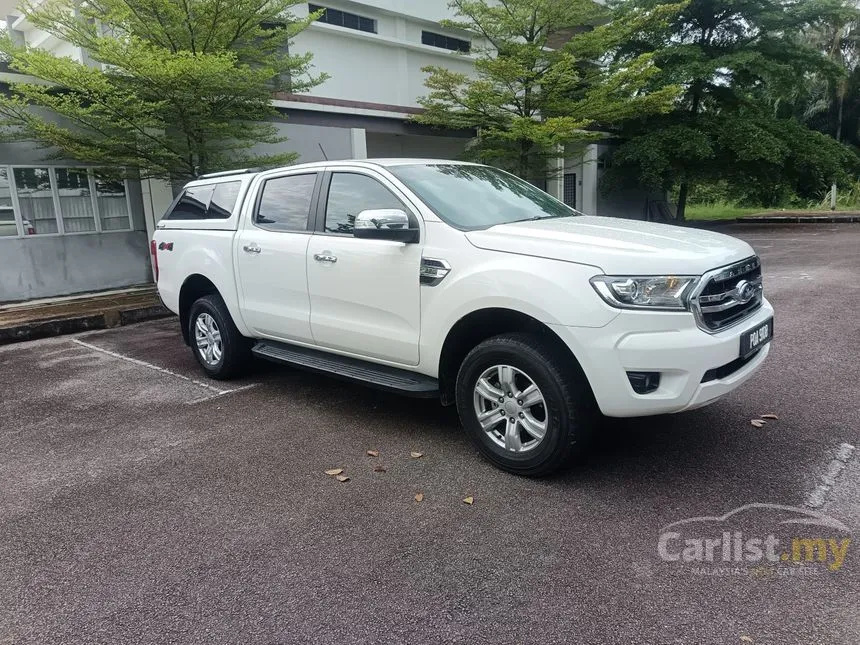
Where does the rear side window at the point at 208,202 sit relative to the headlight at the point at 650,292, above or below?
above

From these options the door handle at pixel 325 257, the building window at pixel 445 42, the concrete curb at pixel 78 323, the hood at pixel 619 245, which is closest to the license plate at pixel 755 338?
the hood at pixel 619 245

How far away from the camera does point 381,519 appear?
3201 mm

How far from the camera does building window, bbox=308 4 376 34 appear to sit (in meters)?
14.1

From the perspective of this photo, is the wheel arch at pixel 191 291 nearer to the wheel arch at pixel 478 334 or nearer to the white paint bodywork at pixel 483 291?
the white paint bodywork at pixel 483 291

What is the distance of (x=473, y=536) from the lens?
3.01 meters

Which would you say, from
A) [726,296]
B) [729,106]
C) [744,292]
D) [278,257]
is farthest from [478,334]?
[729,106]

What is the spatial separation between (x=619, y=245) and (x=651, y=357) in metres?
0.64

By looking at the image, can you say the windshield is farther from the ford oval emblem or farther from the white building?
the white building

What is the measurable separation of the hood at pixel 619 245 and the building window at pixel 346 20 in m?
12.2

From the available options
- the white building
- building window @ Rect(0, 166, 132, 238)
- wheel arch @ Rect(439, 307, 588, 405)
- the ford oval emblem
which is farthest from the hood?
building window @ Rect(0, 166, 132, 238)

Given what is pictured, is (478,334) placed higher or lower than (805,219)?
higher

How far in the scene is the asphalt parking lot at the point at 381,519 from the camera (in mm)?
2422

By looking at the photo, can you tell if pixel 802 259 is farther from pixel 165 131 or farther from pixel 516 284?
pixel 165 131

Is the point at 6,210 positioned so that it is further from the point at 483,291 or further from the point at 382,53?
the point at 483,291
